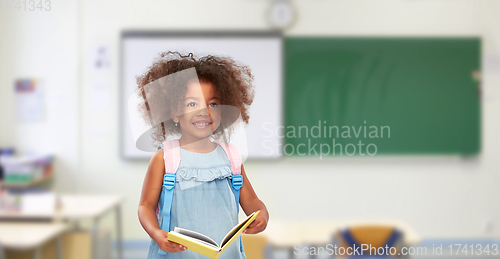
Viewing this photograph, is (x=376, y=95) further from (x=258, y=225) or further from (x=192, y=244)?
(x=192, y=244)

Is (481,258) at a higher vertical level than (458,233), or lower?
lower

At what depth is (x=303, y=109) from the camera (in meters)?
1.19

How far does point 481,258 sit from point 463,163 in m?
0.37

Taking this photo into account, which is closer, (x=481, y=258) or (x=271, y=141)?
(x=271, y=141)

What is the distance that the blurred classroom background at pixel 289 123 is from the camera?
3.87 ft

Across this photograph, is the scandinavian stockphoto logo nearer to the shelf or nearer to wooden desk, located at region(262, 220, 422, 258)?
wooden desk, located at region(262, 220, 422, 258)

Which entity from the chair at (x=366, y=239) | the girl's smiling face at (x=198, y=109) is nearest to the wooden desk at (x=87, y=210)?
the girl's smiling face at (x=198, y=109)

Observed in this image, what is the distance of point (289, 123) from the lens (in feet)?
3.91

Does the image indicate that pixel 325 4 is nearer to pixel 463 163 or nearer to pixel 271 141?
pixel 271 141

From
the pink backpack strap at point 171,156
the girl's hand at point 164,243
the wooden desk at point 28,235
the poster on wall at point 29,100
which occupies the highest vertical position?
the poster on wall at point 29,100

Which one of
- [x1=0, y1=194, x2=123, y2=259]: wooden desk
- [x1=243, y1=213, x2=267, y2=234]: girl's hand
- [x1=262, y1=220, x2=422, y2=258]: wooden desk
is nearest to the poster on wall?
[x1=0, y1=194, x2=123, y2=259]: wooden desk

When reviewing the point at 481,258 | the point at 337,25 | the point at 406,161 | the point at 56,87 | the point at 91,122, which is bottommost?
the point at 481,258

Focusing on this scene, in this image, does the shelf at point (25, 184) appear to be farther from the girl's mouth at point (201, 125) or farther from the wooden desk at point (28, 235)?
the girl's mouth at point (201, 125)

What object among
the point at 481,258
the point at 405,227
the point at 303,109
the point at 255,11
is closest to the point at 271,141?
the point at 303,109
